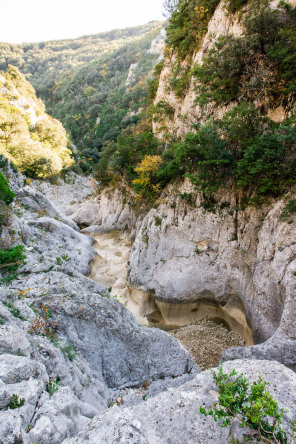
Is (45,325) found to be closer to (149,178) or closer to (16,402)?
(16,402)

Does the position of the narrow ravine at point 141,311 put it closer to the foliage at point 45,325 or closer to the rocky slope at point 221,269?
→ the rocky slope at point 221,269

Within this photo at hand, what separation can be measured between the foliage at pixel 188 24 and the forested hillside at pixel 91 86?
24.7 meters

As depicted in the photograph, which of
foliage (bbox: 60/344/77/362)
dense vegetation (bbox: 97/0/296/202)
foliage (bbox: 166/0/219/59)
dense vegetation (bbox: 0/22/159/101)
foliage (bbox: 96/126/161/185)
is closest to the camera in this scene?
foliage (bbox: 60/344/77/362)

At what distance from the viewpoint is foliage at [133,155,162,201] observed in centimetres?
1486

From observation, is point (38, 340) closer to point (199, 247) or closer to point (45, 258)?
point (45, 258)

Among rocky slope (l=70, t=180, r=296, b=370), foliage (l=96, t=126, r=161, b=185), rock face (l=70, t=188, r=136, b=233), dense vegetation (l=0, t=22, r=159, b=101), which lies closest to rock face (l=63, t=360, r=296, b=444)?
rocky slope (l=70, t=180, r=296, b=370)

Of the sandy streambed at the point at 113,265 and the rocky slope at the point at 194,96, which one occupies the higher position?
the rocky slope at the point at 194,96

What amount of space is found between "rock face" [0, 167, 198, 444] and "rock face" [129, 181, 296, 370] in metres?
3.55

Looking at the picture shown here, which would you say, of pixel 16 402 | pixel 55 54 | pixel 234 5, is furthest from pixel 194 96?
pixel 55 54

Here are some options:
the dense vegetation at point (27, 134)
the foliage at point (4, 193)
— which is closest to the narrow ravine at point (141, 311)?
the foliage at point (4, 193)

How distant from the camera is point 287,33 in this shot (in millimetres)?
9773

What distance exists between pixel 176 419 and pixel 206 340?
758cm

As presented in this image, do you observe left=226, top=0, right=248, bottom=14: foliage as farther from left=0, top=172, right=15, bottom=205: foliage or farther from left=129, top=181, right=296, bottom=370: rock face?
left=0, top=172, right=15, bottom=205: foliage

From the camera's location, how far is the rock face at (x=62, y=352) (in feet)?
11.1
